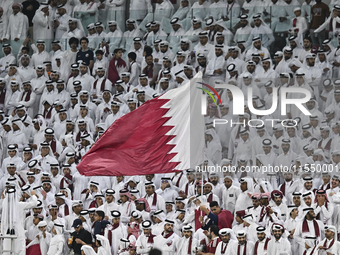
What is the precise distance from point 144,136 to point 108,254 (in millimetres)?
4598

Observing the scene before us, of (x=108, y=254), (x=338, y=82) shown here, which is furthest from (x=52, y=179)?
(x=338, y=82)

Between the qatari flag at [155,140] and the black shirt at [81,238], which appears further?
the black shirt at [81,238]

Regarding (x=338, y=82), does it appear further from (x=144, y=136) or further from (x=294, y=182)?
(x=144, y=136)

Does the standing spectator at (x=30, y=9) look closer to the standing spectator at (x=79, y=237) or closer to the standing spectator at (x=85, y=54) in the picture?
the standing spectator at (x=85, y=54)

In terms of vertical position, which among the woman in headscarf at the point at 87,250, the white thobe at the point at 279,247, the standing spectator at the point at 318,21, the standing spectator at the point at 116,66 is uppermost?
the standing spectator at the point at 318,21

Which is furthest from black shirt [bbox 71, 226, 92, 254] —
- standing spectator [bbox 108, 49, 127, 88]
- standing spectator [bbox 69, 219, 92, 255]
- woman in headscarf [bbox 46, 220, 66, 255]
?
standing spectator [bbox 108, 49, 127, 88]

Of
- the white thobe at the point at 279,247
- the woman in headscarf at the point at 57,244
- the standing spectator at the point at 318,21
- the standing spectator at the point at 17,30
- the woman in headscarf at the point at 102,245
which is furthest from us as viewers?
the standing spectator at the point at 17,30

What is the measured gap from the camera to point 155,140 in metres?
13.3

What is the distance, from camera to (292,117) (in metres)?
17.9

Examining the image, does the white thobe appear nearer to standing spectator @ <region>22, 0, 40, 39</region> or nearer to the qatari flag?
the qatari flag

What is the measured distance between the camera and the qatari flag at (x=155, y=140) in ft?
42.9

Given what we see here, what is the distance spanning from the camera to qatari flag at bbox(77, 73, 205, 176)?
42.9 ft

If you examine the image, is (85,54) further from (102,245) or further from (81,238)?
(102,245)

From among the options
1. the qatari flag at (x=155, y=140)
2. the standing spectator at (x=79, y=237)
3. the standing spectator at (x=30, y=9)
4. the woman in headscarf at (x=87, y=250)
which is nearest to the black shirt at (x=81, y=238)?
the standing spectator at (x=79, y=237)
